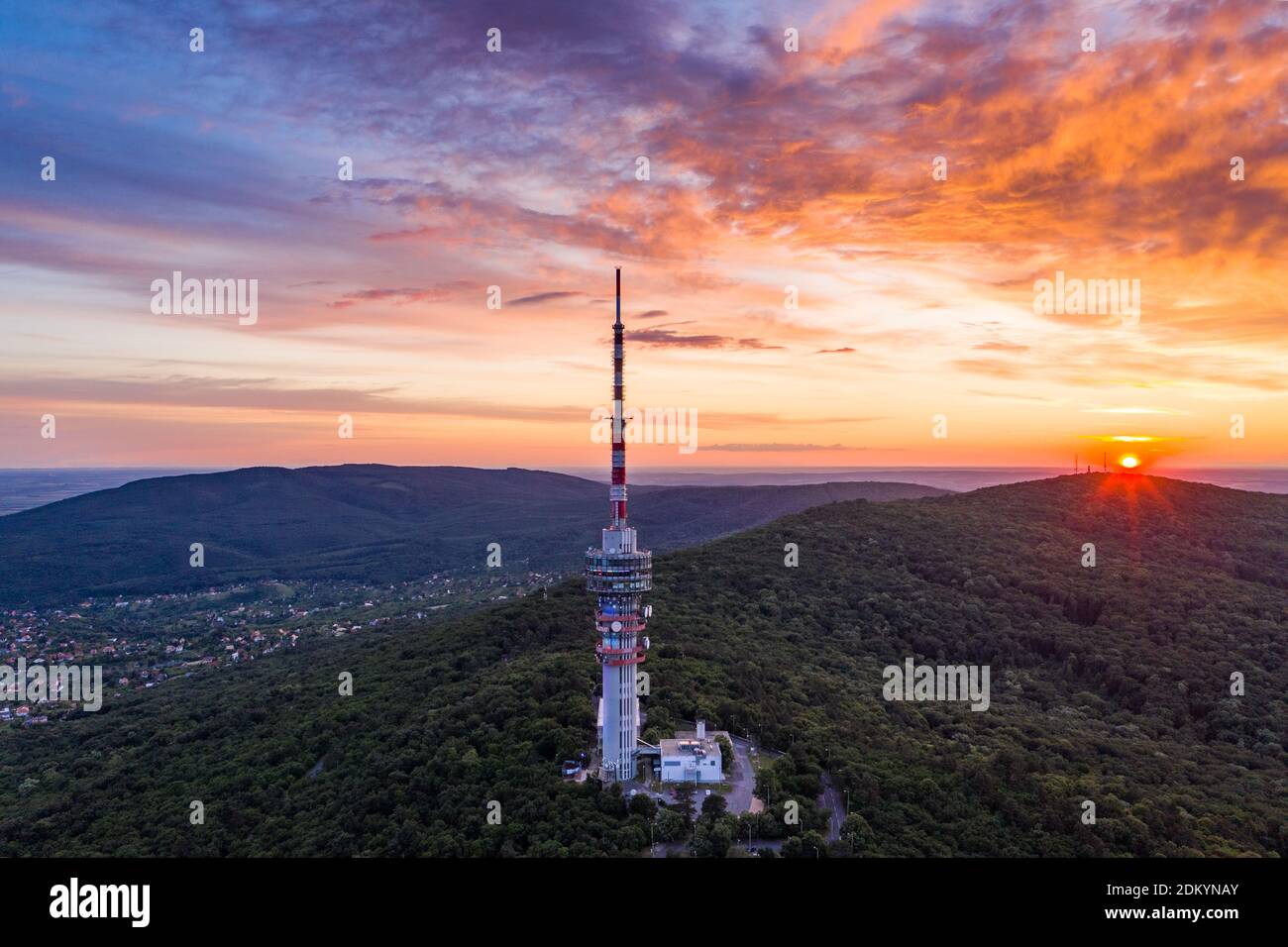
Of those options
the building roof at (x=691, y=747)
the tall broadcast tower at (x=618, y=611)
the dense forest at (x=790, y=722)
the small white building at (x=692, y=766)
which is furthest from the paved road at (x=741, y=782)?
the tall broadcast tower at (x=618, y=611)

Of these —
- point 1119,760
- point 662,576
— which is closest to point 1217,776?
point 1119,760

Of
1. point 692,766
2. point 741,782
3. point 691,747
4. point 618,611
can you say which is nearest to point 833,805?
point 741,782

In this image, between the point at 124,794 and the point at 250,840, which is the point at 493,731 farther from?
the point at 124,794

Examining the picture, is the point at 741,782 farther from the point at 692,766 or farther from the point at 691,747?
the point at 691,747

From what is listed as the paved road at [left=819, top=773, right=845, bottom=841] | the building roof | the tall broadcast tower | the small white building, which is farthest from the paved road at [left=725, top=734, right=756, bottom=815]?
the tall broadcast tower

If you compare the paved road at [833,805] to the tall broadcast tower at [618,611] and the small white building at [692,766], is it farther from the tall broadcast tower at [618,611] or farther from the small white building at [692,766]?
the tall broadcast tower at [618,611]

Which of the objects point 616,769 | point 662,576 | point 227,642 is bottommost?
point 227,642

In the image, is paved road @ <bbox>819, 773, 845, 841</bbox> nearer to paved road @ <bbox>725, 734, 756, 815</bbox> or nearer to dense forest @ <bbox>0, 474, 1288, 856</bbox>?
dense forest @ <bbox>0, 474, 1288, 856</bbox>
